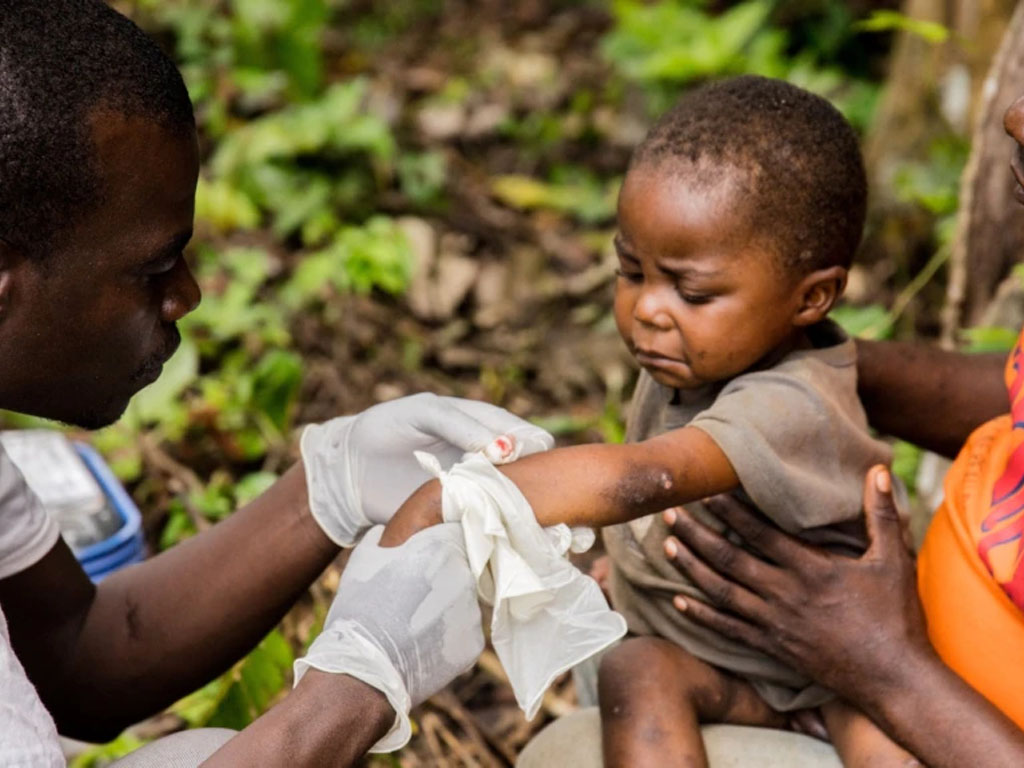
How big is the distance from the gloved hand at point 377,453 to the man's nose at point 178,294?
358 millimetres

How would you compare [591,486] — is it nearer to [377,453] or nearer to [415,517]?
[415,517]

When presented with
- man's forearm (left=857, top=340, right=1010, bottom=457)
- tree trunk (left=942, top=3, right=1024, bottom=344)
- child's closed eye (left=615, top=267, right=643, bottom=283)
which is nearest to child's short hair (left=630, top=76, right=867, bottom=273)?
child's closed eye (left=615, top=267, right=643, bottom=283)

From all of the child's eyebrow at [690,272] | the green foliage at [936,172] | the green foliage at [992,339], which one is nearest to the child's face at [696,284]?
the child's eyebrow at [690,272]

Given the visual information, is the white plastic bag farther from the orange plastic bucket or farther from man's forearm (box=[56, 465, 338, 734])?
the orange plastic bucket

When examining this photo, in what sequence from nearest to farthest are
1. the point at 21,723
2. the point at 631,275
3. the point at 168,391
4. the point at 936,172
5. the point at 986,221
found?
1. the point at 21,723
2. the point at 631,275
3. the point at 986,221
4. the point at 168,391
5. the point at 936,172

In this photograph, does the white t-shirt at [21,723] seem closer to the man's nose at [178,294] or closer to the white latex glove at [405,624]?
the white latex glove at [405,624]

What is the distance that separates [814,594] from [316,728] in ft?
2.69

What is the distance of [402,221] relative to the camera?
469 centimetres

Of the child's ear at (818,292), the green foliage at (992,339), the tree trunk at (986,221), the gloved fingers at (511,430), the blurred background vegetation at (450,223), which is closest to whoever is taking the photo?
the gloved fingers at (511,430)

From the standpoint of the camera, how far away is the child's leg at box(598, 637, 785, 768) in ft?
6.46

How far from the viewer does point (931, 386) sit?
7.70 feet

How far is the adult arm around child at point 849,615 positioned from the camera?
1.91 m

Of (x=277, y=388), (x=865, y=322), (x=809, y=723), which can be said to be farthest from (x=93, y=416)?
(x=865, y=322)

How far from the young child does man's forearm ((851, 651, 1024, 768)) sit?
61 mm
